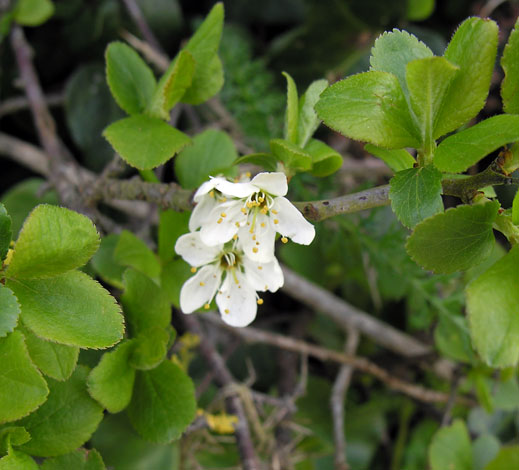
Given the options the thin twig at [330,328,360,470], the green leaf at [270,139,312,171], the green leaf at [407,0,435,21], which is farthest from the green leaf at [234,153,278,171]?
the green leaf at [407,0,435,21]

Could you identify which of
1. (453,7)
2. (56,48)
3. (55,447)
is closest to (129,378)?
(55,447)

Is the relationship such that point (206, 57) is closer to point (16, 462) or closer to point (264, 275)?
point (264, 275)

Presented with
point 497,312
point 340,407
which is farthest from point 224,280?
point 340,407

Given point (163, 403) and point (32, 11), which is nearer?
point (163, 403)

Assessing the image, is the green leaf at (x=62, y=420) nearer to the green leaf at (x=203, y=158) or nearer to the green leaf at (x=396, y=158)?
the green leaf at (x=203, y=158)

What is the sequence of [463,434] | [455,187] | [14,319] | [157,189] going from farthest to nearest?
1. [463,434]
2. [157,189]
3. [455,187]
4. [14,319]

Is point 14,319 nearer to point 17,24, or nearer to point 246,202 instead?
point 246,202
